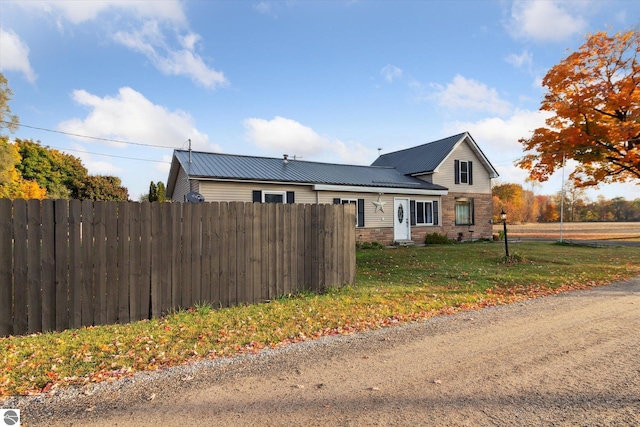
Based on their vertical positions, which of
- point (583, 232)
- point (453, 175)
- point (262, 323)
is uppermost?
point (453, 175)

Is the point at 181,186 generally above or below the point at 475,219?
above

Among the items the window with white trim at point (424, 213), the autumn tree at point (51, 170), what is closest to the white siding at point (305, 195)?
the window with white trim at point (424, 213)

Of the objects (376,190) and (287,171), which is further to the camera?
(376,190)

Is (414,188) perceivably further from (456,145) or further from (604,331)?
(604,331)

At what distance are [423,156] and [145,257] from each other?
69.3ft

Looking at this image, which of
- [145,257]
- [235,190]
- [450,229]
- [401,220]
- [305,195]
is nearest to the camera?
[145,257]

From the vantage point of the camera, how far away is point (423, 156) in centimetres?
Result: 2375

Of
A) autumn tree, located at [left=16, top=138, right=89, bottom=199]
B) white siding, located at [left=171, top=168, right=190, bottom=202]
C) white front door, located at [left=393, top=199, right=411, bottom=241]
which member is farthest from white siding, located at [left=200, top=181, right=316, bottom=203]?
autumn tree, located at [left=16, top=138, right=89, bottom=199]

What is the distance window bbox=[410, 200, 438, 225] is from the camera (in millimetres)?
20750

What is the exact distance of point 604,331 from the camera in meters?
5.06

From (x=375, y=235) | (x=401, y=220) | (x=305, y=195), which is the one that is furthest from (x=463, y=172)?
(x=305, y=195)

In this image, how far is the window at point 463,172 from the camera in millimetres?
22703

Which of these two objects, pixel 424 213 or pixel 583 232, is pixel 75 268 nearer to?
pixel 424 213

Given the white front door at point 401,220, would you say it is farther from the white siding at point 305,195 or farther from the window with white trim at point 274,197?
the window with white trim at point 274,197
